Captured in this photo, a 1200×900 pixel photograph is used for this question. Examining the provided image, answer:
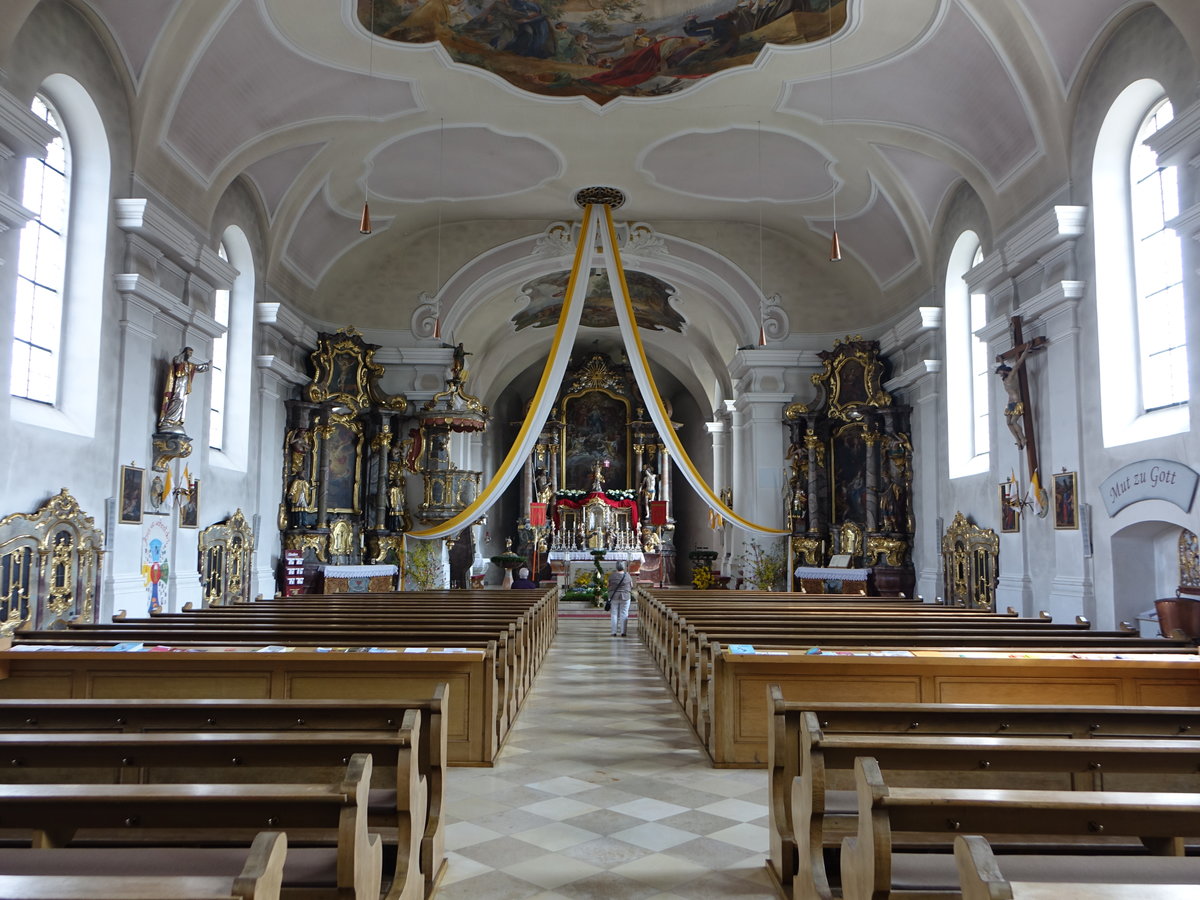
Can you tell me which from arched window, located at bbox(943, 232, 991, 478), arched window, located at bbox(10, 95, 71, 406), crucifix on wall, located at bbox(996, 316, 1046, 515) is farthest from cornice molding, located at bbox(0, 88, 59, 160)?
arched window, located at bbox(943, 232, 991, 478)

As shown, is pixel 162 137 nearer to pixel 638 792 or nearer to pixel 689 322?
pixel 638 792

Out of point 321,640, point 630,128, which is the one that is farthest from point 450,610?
point 630,128

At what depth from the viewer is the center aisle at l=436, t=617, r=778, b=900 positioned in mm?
3869

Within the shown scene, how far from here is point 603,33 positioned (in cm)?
1190

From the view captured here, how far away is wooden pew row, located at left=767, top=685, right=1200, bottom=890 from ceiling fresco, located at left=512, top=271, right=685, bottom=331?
16.7 m

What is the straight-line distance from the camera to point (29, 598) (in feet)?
27.5

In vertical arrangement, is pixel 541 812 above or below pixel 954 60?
below

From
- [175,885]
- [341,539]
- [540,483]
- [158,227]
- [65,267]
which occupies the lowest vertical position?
[175,885]

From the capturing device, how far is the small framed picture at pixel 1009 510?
11.8m

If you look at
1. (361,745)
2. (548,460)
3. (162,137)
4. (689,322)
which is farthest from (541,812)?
(548,460)

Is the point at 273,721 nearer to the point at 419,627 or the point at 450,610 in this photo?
the point at 419,627

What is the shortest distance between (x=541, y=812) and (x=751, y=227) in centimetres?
1485


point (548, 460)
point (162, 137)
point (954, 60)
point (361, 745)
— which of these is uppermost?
point (954, 60)

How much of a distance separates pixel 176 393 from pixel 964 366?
10.9 meters
